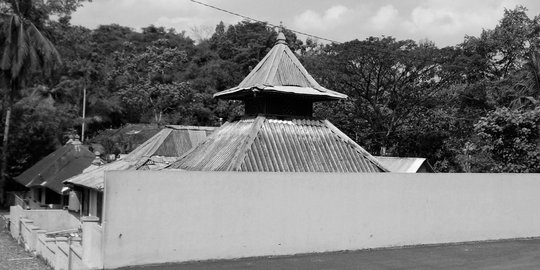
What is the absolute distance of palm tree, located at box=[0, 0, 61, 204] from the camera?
2756 centimetres

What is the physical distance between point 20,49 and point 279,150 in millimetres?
19190

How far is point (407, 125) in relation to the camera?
35531 mm

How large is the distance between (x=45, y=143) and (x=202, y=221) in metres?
28.4

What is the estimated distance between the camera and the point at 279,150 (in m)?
13.9

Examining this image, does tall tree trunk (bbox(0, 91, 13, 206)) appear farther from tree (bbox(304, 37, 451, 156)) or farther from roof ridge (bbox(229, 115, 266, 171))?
roof ridge (bbox(229, 115, 266, 171))

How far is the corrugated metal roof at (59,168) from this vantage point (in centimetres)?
2786

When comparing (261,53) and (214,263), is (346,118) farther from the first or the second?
(214,263)

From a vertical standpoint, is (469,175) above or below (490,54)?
below

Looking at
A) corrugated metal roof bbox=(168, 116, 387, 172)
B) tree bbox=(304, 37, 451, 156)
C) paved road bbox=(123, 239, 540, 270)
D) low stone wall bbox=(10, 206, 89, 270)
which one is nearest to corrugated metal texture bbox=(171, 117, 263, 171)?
corrugated metal roof bbox=(168, 116, 387, 172)

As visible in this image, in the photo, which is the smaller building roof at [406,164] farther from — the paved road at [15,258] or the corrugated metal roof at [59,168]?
the corrugated metal roof at [59,168]

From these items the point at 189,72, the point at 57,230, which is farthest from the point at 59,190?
the point at 189,72

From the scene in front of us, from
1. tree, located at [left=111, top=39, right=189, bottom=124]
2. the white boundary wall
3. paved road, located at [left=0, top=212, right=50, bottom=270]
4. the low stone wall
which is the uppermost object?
tree, located at [left=111, top=39, right=189, bottom=124]

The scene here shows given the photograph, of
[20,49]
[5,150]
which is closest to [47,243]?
[20,49]

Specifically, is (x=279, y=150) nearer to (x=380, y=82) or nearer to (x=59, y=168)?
(x=59, y=168)
